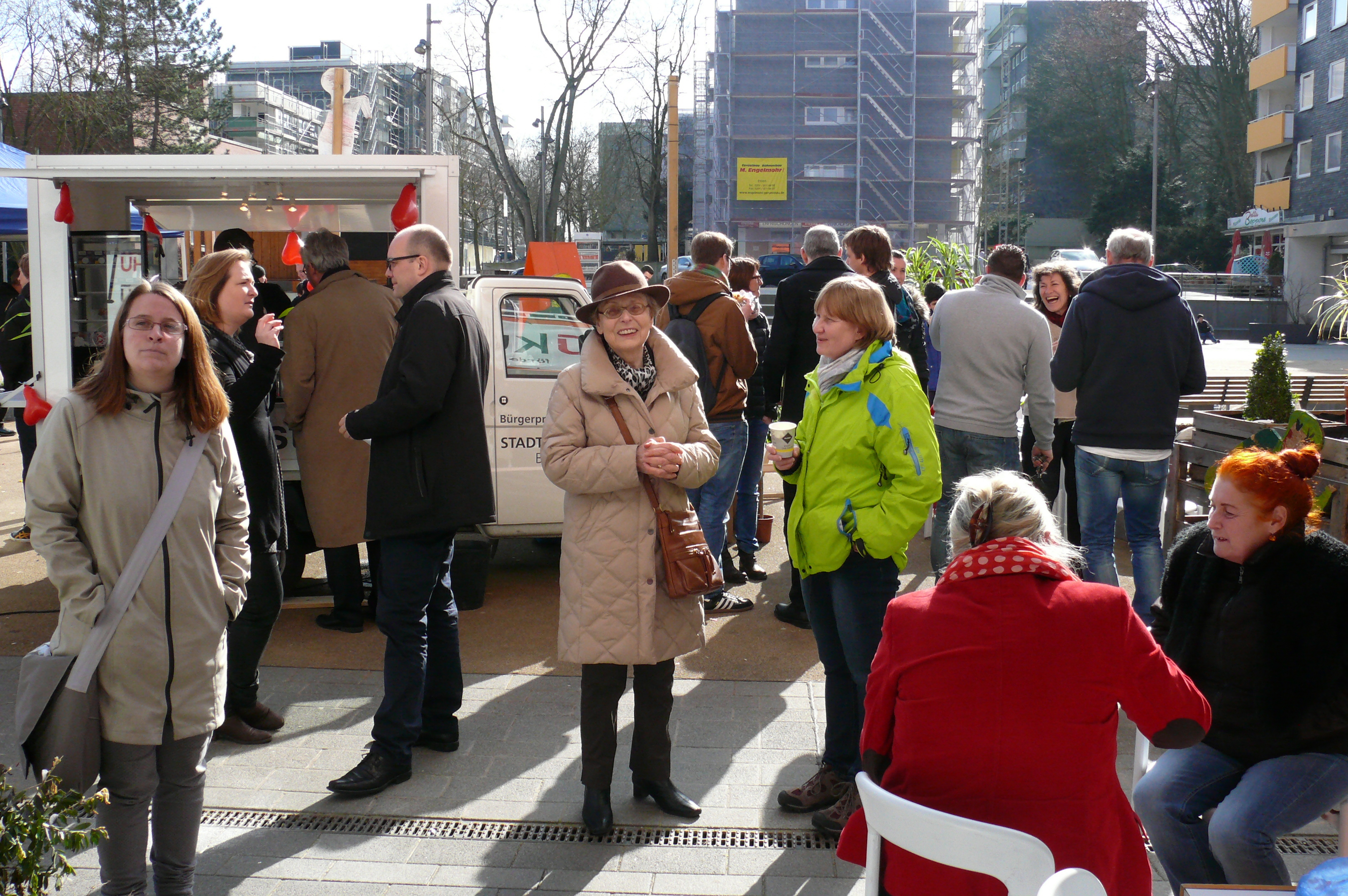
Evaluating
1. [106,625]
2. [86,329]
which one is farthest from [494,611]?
[106,625]

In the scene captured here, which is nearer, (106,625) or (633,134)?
(106,625)

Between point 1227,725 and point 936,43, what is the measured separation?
51.5 metres

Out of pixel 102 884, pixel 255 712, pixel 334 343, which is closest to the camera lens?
pixel 102 884

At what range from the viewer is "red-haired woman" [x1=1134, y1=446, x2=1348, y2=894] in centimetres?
291

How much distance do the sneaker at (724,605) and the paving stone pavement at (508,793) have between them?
45.7 inches

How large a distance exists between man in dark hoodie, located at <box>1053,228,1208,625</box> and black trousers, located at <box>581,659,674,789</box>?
2463 mm

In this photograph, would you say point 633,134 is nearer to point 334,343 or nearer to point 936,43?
point 936,43

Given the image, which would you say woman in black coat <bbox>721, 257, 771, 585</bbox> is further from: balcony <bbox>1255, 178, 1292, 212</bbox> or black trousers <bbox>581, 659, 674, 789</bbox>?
balcony <bbox>1255, 178, 1292, 212</bbox>

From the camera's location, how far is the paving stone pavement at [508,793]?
3.63 meters

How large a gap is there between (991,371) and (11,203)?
9028 millimetres

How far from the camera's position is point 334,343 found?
18.9ft

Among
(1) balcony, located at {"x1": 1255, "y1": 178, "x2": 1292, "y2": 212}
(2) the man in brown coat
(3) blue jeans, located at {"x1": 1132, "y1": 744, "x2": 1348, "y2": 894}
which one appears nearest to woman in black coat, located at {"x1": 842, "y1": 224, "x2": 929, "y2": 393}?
(2) the man in brown coat

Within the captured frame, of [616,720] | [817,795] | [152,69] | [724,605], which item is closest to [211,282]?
[616,720]

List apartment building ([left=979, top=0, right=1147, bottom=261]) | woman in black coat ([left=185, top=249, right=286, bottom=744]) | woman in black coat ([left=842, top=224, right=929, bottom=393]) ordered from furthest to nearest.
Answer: apartment building ([left=979, top=0, right=1147, bottom=261]) < woman in black coat ([left=842, top=224, right=929, bottom=393]) < woman in black coat ([left=185, top=249, right=286, bottom=744])
